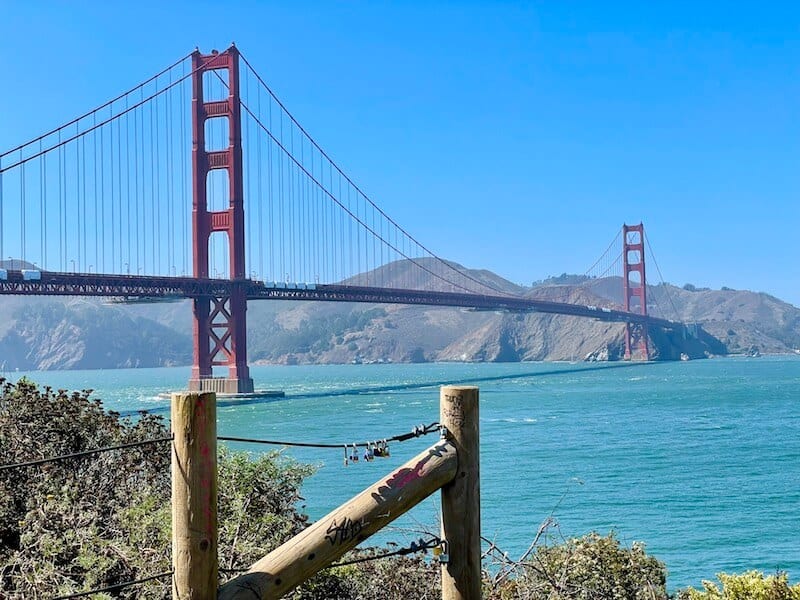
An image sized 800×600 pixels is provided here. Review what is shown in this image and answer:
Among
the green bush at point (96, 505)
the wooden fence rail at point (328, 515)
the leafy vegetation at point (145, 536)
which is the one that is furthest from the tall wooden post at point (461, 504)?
the green bush at point (96, 505)

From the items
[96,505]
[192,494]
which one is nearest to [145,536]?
[96,505]

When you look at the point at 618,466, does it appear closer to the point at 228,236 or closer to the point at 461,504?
the point at 461,504

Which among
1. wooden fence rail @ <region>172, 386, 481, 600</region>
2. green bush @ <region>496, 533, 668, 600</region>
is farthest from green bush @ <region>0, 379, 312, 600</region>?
wooden fence rail @ <region>172, 386, 481, 600</region>

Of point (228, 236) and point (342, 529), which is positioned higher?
point (228, 236)

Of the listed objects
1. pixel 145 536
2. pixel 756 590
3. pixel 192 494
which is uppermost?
pixel 192 494

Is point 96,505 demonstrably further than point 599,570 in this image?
No

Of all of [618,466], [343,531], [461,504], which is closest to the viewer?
[343,531]

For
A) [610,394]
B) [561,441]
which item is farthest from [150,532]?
[610,394]
